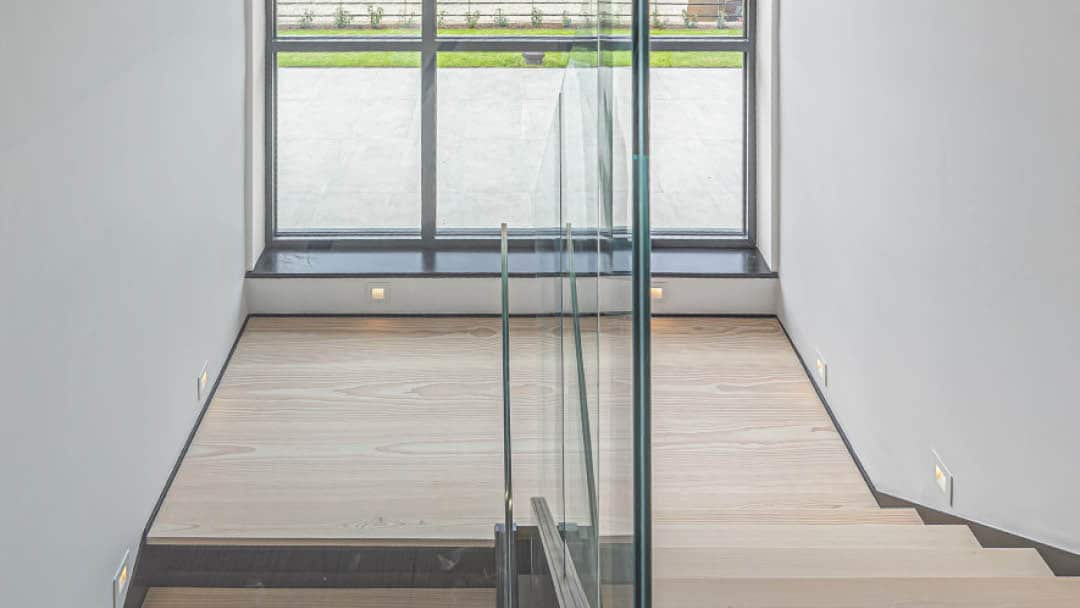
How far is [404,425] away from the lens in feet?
12.4

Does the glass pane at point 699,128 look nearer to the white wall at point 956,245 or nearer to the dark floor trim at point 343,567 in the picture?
the white wall at point 956,245

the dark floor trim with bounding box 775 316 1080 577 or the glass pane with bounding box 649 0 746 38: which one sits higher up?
the glass pane with bounding box 649 0 746 38

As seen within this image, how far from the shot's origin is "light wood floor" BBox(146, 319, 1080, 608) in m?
2.25

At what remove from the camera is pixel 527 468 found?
2.72m

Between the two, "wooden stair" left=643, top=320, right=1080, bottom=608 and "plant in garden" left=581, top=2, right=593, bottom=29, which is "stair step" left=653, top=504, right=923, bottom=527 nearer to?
"wooden stair" left=643, top=320, right=1080, bottom=608

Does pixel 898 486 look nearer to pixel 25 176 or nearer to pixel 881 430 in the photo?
pixel 881 430

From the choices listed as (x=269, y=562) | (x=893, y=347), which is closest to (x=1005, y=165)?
(x=893, y=347)

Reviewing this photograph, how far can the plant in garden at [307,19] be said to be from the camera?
15.7ft

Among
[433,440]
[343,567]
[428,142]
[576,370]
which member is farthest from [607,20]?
[428,142]

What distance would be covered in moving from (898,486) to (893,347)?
0.41m

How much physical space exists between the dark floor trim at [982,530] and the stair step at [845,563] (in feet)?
0.10

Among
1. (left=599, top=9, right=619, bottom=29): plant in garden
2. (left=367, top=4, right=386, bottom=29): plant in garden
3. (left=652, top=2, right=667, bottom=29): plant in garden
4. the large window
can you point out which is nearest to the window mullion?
the large window

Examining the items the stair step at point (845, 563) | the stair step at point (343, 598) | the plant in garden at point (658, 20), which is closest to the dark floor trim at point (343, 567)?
the stair step at point (343, 598)

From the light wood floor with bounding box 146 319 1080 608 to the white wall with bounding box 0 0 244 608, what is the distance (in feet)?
0.96
